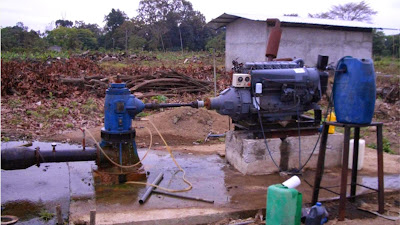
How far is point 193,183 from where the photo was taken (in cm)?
488

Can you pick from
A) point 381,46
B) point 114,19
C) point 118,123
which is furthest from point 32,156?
point 114,19

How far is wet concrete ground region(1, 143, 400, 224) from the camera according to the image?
390 centimetres

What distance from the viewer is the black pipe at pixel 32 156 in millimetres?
4305

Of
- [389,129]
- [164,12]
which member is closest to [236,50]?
[389,129]

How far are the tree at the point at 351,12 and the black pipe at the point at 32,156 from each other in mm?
31287

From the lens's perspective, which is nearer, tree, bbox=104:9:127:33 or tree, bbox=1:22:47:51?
tree, bbox=1:22:47:51

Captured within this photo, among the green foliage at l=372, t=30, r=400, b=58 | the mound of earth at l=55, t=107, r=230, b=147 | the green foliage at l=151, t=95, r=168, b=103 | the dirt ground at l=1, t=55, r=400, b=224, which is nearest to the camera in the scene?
the dirt ground at l=1, t=55, r=400, b=224

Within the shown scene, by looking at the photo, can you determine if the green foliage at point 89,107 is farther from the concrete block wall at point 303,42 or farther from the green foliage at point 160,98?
the concrete block wall at point 303,42

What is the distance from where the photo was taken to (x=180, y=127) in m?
9.35

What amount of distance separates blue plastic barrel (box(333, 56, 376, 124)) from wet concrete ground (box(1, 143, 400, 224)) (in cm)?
111

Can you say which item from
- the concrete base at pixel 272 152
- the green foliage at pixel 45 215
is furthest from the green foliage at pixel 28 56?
the green foliage at pixel 45 215

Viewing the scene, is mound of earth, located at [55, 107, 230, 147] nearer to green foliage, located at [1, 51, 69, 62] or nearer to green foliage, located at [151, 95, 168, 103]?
green foliage, located at [151, 95, 168, 103]

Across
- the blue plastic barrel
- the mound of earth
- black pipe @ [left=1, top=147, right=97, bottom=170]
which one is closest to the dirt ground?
the mound of earth

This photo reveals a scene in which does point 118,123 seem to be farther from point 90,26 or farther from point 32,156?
point 90,26
